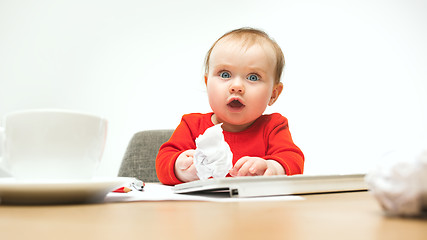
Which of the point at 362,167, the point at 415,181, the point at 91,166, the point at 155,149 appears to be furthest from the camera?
the point at 362,167

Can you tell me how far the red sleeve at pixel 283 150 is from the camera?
889mm

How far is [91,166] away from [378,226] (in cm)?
34

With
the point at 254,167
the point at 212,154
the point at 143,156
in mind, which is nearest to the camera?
the point at 212,154

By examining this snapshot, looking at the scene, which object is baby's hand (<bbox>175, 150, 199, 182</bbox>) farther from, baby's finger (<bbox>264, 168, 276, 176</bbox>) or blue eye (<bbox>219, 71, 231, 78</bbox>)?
blue eye (<bbox>219, 71, 231, 78</bbox>)

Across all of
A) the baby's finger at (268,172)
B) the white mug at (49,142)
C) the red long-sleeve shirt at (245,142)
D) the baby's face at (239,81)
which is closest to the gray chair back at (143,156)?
the red long-sleeve shirt at (245,142)

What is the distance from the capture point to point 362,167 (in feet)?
7.61

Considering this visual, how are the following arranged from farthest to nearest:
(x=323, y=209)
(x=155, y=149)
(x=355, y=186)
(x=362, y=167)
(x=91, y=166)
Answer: (x=362, y=167)
(x=155, y=149)
(x=355, y=186)
(x=91, y=166)
(x=323, y=209)

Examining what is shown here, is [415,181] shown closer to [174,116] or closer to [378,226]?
[378,226]

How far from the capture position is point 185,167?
0.81 metres

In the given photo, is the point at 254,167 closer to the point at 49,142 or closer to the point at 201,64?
the point at 49,142

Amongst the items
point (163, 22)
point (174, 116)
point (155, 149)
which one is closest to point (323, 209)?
point (155, 149)

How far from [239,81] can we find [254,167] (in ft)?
1.19

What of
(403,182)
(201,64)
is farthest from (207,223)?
(201,64)

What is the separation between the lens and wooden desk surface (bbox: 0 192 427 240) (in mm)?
226
